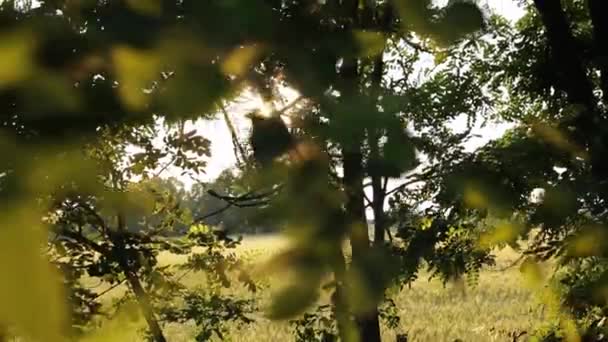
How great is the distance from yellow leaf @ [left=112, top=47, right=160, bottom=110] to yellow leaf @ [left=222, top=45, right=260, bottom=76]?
127mm

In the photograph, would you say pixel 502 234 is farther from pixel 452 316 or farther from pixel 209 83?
pixel 452 316

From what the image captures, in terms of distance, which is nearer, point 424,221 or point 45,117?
point 45,117

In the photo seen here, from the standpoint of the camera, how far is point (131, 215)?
141 centimetres

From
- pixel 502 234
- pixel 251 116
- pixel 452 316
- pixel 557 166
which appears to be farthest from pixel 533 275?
pixel 452 316

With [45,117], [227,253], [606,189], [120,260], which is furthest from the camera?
[227,253]

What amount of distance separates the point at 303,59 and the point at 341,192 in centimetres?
23

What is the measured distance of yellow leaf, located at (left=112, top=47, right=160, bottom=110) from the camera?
979 millimetres

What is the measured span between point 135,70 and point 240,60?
27 centimetres

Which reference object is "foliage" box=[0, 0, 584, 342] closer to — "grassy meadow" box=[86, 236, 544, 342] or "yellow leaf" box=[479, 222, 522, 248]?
"yellow leaf" box=[479, 222, 522, 248]

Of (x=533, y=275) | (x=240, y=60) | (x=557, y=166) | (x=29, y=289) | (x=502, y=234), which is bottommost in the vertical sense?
(x=29, y=289)

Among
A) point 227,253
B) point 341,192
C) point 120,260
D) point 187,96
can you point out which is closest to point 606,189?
point 341,192

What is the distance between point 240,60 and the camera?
1229 mm

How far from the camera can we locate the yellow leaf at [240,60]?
45.3 inches

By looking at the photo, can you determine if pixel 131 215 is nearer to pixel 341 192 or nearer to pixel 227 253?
pixel 341 192
